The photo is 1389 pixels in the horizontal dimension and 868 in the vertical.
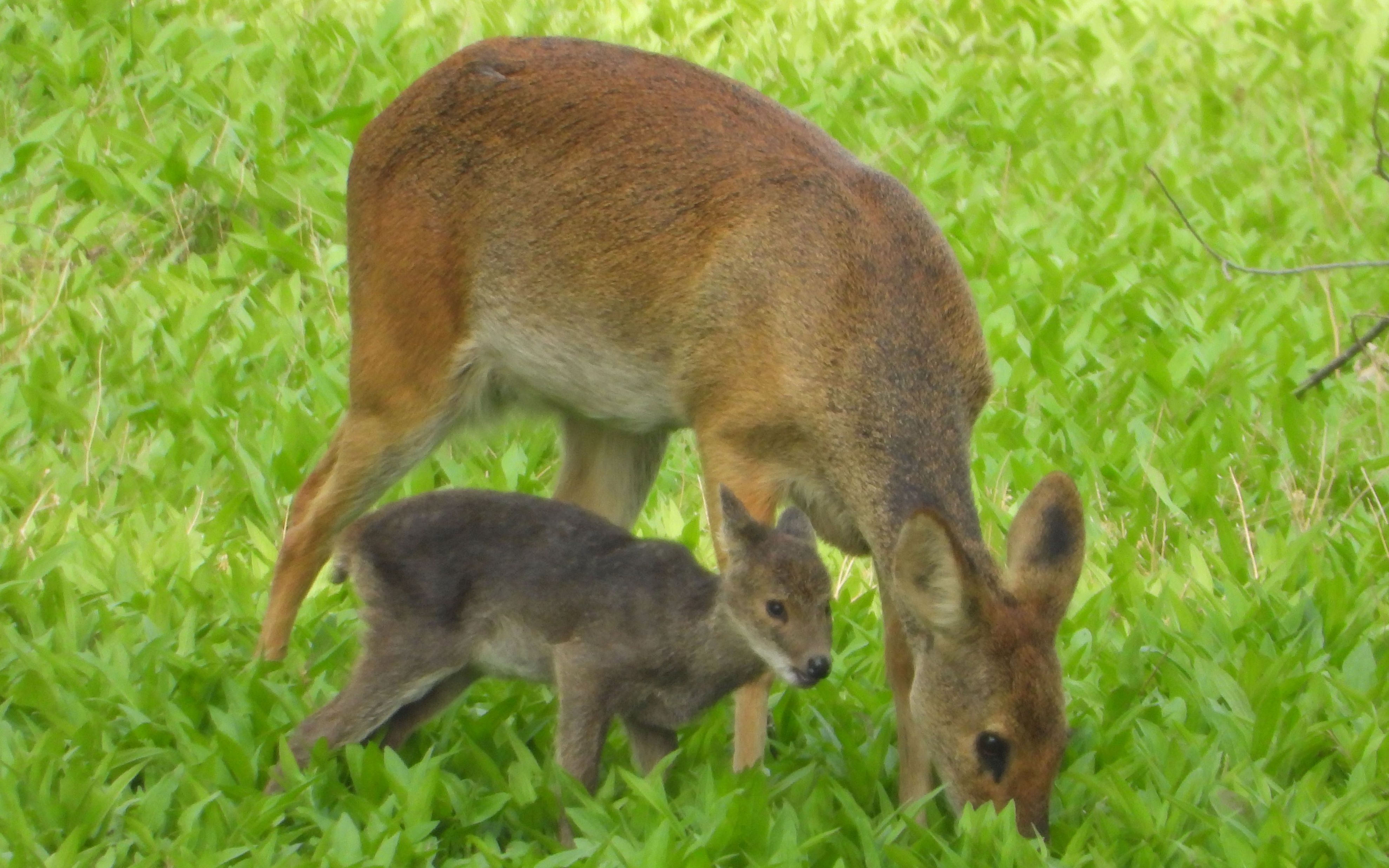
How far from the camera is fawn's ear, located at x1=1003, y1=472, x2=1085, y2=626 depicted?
4.66 metres

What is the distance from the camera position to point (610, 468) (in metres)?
6.22

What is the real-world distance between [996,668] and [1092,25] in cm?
730

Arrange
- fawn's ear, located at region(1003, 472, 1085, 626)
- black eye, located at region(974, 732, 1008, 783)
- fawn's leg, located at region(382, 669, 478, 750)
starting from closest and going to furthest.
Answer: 1. black eye, located at region(974, 732, 1008, 783)
2. fawn's ear, located at region(1003, 472, 1085, 626)
3. fawn's leg, located at region(382, 669, 478, 750)

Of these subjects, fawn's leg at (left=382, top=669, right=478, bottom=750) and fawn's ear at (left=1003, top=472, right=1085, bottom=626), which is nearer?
fawn's ear at (left=1003, top=472, right=1085, bottom=626)

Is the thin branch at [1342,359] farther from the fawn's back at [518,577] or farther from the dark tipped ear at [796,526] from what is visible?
the fawn's back at [518,577]

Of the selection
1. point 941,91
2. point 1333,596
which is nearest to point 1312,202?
point 941,91

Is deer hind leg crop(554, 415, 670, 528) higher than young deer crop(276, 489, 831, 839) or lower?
lower

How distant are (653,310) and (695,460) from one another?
1.71m

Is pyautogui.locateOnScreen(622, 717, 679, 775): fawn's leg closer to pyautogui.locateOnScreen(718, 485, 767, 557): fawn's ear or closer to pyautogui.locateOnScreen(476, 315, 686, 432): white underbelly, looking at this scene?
pyautogui.locateOnScreen(718, 485, 767, 557): fawn's ear

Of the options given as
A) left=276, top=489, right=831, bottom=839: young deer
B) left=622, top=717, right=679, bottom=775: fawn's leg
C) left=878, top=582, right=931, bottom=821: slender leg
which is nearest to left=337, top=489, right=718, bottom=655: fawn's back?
left=276, top=489, right=831, bottom=839: young deer

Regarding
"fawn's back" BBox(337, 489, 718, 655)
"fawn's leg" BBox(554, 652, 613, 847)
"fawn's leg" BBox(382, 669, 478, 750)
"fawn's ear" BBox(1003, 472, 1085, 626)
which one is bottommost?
"fawn's leg" BBox(382, 669, 478, 750)

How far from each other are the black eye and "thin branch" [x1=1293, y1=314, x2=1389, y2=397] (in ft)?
6.69

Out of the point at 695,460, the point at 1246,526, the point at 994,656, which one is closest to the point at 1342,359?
the point at 1246,526

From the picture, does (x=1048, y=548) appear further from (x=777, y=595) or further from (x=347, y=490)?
(x=347, y=490)
